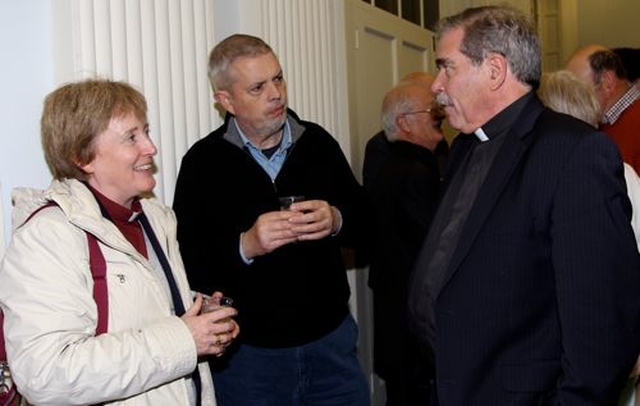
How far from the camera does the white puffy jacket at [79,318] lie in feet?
4.70

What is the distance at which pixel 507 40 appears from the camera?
1739 millimetres

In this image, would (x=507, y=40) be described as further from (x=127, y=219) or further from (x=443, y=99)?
(x=127, y=219)

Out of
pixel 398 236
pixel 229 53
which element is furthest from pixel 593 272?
pixel 398 236

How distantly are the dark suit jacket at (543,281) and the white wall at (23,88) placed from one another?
113 centimetres

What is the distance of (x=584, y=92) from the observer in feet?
7.33

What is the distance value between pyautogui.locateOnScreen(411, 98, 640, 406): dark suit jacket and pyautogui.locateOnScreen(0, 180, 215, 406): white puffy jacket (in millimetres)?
643

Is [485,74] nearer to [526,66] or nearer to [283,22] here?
[526,66]

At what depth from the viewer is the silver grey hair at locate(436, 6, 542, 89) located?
1737 millimetres

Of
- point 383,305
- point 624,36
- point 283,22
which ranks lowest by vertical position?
point 383,305

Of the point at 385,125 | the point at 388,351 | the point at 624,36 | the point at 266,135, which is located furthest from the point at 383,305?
the point at 624,36

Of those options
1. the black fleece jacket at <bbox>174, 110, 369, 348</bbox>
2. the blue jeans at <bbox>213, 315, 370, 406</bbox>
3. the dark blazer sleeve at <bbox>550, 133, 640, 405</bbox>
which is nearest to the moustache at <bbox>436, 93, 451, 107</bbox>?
the dark blazer sleeve at <bbox>550, 133, 640, 405</bbox>

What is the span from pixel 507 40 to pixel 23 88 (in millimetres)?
1259

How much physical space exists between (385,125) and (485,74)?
1.62 metres

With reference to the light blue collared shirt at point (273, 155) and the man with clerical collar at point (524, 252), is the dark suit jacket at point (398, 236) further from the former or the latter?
the man with clerical collar at point (524, 252)
